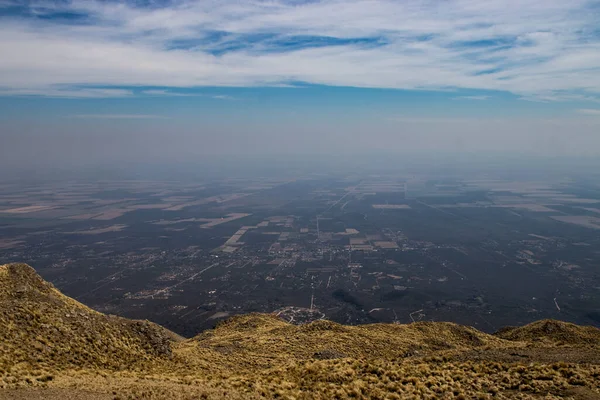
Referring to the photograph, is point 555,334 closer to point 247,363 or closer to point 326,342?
point 326,342

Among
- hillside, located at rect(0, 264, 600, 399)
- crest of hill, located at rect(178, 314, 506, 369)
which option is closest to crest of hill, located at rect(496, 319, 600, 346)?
hillside, located at rect(0, 264, 600, 399)

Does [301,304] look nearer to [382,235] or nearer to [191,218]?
[382,235]

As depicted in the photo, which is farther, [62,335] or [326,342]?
[326,342]

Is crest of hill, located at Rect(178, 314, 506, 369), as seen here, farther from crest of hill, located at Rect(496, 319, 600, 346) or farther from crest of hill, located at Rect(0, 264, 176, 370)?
crest of hill, located at Rect(0, 264, 176, 370)

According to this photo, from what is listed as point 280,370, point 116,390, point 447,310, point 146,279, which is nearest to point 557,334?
point 280,370

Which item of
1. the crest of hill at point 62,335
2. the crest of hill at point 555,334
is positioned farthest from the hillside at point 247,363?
the crest of hill at point 555,334

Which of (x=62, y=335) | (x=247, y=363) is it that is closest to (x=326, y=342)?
(x=247, y=363)
